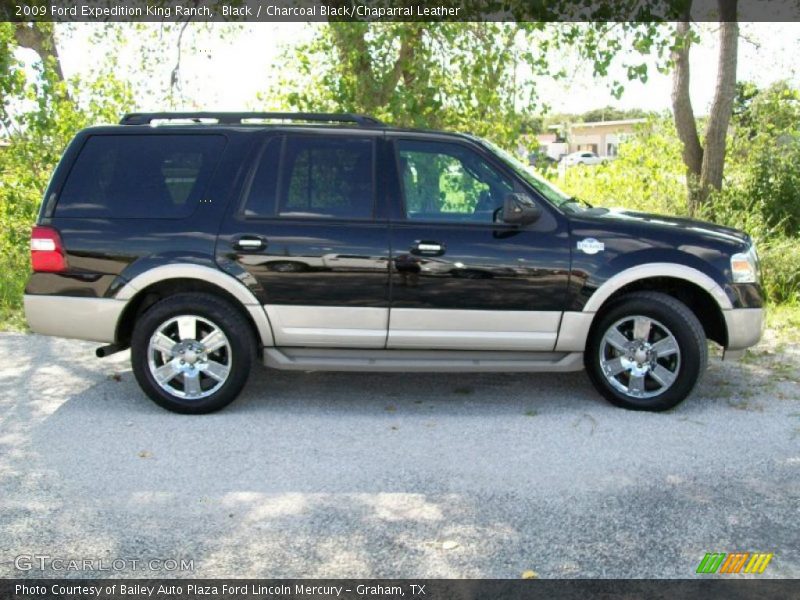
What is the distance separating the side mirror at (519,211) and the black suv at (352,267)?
0.08 ft

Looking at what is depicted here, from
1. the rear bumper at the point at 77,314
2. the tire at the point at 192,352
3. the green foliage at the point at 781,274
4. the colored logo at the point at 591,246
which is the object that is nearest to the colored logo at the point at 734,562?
the colored logo at the point at 591,246

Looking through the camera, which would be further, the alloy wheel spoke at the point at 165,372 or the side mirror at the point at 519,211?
the alloy wheel spoke at the point at 165,372

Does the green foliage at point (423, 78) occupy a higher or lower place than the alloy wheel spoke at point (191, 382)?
higher

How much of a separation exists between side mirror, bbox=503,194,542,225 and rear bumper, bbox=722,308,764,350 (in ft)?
4.95

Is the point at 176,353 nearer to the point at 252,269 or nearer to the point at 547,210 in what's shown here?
the point at 252,269

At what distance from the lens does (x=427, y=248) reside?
5609mm

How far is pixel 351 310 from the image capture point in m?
5.67

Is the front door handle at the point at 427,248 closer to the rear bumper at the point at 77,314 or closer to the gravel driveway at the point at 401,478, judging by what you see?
the gravel driveway at the point at 401,478

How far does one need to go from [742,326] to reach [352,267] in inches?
108

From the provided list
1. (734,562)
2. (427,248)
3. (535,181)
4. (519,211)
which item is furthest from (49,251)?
(734,562)

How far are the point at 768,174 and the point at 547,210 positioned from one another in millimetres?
7349

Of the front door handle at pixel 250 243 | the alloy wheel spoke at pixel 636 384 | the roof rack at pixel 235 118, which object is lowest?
the alloy wheel spoke at pixel 636 384

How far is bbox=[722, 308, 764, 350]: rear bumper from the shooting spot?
18.7ft

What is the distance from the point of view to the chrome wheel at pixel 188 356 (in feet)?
18.7
